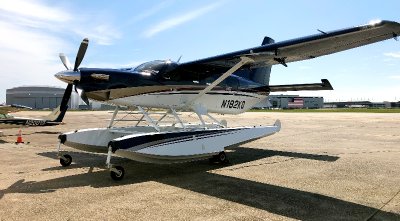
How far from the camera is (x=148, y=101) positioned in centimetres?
916

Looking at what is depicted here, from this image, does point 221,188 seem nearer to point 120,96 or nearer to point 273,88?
point 120,96

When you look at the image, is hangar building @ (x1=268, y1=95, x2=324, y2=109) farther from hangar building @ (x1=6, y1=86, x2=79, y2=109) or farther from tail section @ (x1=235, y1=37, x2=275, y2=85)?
tail section @ (x1=235, y1=37, x2=275, y2=85)

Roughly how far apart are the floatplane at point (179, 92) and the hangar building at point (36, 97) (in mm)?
150879

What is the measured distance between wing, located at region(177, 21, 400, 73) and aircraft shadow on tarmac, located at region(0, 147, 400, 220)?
2.97m

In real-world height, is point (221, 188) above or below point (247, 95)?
below

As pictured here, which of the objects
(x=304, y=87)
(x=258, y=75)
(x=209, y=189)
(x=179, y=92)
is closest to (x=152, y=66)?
(x=179, y=92)

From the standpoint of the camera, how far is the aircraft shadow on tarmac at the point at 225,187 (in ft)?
16.3

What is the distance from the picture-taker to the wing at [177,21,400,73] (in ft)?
22.8

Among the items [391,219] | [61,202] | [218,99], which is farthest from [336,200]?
[218,99]

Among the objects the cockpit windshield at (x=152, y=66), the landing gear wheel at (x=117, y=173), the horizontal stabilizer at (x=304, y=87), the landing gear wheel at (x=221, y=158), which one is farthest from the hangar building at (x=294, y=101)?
the landing gear wheel at (x=117, y=173)

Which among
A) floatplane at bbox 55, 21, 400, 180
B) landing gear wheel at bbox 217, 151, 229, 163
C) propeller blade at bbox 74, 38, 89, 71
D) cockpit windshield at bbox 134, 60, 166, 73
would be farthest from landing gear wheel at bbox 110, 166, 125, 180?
cockpit windshield at bbox 134, 60, 166, 73

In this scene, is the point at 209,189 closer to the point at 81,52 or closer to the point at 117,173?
the point at 117,173

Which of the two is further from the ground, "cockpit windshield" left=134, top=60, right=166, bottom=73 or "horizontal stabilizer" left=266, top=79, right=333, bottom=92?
"cockpit windshield" left=134, top=60, right=166, bottom=73

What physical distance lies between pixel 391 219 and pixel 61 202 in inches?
199
